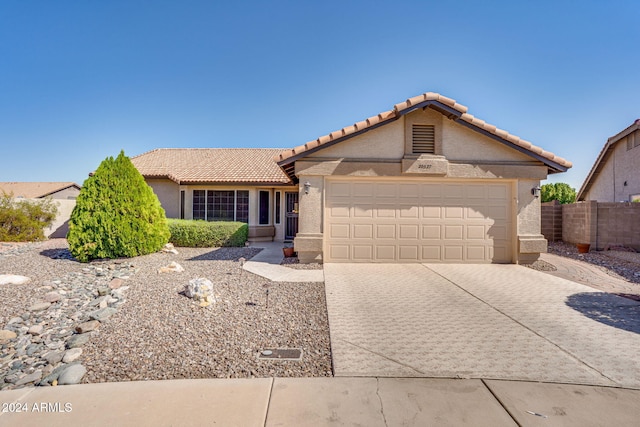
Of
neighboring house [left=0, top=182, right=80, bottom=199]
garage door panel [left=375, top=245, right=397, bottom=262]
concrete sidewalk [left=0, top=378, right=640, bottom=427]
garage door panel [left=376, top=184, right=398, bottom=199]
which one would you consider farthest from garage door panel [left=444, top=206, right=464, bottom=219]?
neighboring house [left=0, top=182, right=80, bottom=199]

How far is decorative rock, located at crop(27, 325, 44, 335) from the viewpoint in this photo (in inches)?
181

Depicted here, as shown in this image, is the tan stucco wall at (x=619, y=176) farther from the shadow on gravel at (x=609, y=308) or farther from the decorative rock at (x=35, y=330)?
the decorative rock at (x=35, y=330)


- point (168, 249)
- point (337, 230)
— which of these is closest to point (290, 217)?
point (168, 249)

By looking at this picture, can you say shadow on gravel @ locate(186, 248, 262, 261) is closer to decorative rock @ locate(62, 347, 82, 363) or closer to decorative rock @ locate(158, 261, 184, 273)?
decorative rock @ locate(158, 261, 184, 273)

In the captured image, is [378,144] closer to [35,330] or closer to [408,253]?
[408,253]

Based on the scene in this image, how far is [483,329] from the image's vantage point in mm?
4445

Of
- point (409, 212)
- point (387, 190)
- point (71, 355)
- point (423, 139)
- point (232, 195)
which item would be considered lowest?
point (71, 355)

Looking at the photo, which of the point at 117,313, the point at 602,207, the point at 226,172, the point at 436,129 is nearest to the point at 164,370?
the point at 117,313

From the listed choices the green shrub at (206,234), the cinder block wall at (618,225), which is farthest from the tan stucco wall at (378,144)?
the cinder block wall at (618,225)

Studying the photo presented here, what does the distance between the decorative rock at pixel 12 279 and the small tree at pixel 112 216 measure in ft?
6.65

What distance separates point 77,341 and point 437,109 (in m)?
9.22

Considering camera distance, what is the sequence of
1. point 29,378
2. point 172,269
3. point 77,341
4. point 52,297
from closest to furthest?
point 29,378 → point 77,341 → point 52,297 → point 172,269

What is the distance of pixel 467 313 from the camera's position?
5.08 metres

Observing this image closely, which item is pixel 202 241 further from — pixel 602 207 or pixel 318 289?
pixel 602 207
